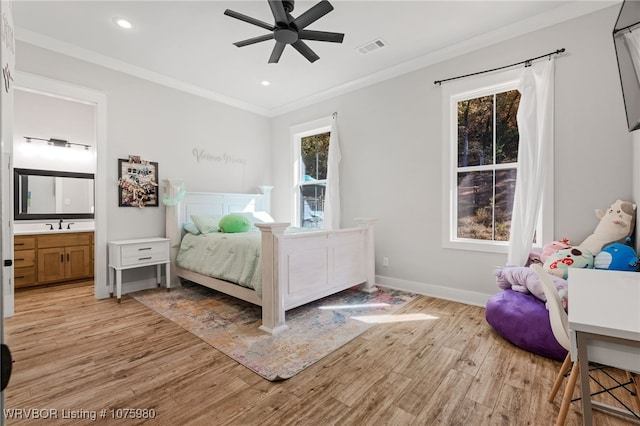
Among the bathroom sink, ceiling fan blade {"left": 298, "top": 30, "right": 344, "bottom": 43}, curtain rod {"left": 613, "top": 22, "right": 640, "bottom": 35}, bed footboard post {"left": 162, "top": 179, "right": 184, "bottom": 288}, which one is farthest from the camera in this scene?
the bathroom sink

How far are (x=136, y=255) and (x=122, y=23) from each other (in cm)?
244

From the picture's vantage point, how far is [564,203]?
2.64 m

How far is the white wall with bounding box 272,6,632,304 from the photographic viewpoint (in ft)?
8.10

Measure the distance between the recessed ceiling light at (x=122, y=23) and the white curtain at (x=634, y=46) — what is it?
375 centimetres

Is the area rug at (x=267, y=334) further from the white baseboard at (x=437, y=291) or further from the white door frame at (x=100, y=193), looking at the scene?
the white door frame at (x=100, y=193)

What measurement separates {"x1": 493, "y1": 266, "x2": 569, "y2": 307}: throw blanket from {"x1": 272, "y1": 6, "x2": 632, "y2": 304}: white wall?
1.46ft

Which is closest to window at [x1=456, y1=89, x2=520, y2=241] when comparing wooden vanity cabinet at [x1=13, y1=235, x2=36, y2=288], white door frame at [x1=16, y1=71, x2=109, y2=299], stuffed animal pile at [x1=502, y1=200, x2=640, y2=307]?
stuffed animal pile at [x1=502, y1=200, x2=640, y2=307]

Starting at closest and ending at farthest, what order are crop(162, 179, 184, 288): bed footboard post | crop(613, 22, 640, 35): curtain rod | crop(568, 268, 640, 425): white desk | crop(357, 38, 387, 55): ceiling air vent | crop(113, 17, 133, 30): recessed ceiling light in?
crop(568, 268, 640, 425): white desk
crop(613, 22, 640, 35): curtain rod
crop(113, 17, 133, 30): recessed ceiling light
crop(357, 38, 387, 55): ceiling air vent
crop(162, 179, 184, 288): bed footboard post

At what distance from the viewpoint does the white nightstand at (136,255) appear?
3305mm

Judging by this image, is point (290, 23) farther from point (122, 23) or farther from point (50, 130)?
point (50, 130)

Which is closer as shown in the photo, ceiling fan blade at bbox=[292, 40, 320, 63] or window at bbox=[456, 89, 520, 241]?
ceiling fan blade at bbox=[292, 40, 320, 63]

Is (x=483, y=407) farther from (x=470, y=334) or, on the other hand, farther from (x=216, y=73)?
(x=216, y=73)

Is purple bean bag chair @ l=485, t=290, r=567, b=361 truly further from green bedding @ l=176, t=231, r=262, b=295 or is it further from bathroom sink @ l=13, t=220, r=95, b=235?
bathroom sink @ l=13, t=220, r=95, b=235

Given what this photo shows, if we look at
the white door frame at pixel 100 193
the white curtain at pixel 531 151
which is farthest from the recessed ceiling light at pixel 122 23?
the white curtain at pixel 531 151
